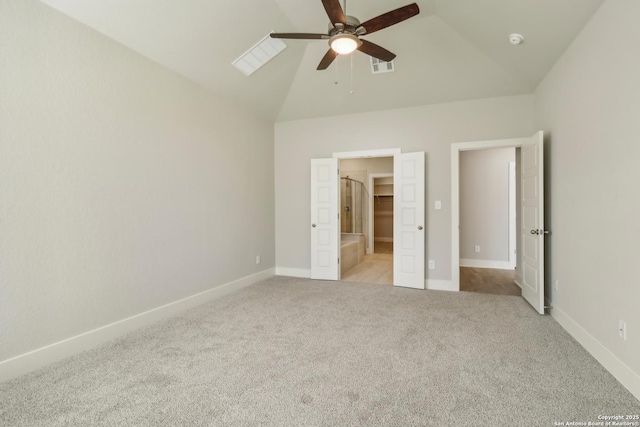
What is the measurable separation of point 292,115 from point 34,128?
11.6 ft

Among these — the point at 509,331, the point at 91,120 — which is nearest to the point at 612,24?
the point at 509,331

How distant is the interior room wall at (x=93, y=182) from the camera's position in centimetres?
217

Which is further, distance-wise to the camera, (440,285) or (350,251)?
(350,251)

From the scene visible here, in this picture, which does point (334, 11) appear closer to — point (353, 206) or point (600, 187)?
point (600, 187)

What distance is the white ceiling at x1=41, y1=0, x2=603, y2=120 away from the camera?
2.69 metres

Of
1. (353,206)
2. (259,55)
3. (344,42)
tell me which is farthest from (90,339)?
(353,206)

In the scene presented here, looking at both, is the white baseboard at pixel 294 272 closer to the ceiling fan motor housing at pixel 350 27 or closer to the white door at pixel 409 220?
the white door at pixel 409 220

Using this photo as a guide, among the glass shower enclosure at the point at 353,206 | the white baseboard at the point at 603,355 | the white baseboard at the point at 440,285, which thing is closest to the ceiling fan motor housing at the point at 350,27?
the white baseboard at the point at 603,355

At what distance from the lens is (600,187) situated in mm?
2357

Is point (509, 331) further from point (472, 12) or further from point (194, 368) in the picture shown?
Answer: point (472, 12)

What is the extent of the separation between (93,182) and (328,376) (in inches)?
98.7

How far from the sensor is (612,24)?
2.20 m

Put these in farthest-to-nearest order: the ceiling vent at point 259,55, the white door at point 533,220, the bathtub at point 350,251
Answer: the bathtub at point 350,251
the ceiling vent at point 259,55
the white door at point 533,220

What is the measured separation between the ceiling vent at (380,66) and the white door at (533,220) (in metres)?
1.92
